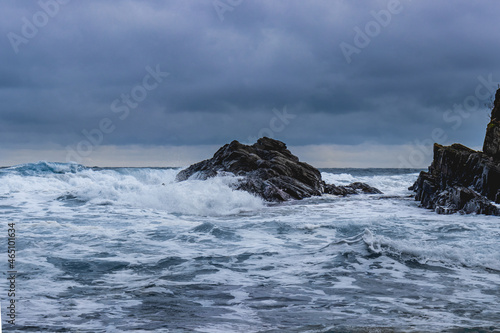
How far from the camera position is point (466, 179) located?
2145 centimetres

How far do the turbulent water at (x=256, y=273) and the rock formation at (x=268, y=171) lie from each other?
322 inches

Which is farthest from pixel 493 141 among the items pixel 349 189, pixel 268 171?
pixel 268 171

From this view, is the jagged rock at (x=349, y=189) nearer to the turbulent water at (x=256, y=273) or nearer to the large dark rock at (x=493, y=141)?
the large dark rock at (x=493, y=141)

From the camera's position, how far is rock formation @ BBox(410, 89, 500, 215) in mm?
17672

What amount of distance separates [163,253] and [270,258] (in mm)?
2355

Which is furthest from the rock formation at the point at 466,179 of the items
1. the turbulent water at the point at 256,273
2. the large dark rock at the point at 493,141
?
the turbulent water at the point at 256,273

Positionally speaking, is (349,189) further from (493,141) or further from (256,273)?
(256,273)

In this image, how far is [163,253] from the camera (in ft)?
34.0

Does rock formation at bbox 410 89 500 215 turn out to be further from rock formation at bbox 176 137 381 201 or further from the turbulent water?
rock formation at bbox 176 137 381 201

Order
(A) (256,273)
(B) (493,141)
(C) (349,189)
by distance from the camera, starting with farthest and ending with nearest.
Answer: (C) (349,189) → (B) (493,141) → (A) (256,273)

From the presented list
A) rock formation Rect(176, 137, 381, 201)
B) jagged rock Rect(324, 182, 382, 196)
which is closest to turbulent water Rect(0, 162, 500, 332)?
rock formation Rect(176, 137, 381, 201)

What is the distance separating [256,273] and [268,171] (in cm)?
1999

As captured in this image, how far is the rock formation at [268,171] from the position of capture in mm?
25683

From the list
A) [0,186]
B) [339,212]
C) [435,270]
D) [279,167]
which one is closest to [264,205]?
[339,212]
